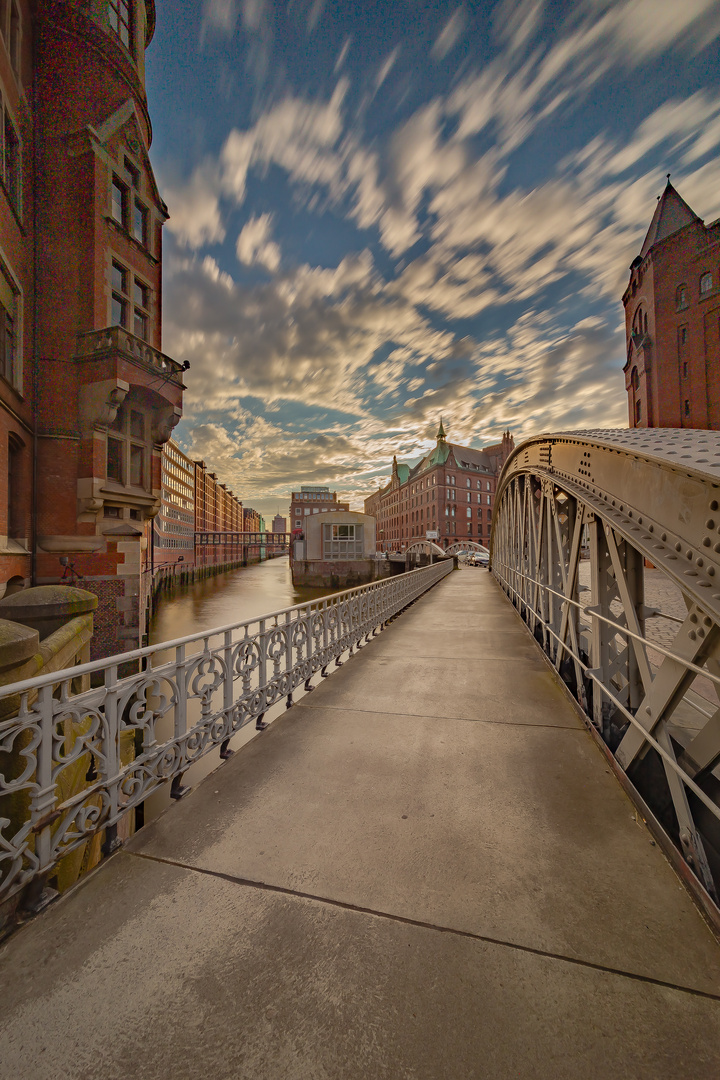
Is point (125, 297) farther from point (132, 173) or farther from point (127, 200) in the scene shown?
point (132, 173)

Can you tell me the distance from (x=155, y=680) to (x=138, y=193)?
18.4 m

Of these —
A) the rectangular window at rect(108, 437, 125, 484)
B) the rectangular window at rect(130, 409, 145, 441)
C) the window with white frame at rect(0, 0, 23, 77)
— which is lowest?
the rectangular window at rect(108, 437, 125, 484)

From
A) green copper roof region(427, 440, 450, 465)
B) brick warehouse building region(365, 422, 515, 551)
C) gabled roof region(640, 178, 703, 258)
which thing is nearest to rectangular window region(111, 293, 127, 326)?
gabled roof region(640, 178, 703, 258)

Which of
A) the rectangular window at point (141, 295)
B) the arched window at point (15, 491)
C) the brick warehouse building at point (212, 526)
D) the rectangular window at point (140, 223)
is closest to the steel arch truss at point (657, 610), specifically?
the arched window at point (15, 491)

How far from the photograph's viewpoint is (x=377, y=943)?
5.92 feet

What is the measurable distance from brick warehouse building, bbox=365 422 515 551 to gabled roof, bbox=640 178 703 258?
131 feet

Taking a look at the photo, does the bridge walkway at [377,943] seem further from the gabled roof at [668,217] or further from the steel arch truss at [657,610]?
the gabled roof at [668,217]

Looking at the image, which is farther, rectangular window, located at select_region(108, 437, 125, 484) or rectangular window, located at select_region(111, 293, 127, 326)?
rectangular window, located at select_region(111, 293, 127, 326)

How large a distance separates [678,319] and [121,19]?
33.1m

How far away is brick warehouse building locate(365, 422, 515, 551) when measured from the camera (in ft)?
235

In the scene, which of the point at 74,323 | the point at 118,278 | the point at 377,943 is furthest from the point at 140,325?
the point at 377,943

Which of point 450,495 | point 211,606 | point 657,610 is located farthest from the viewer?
point 450,495

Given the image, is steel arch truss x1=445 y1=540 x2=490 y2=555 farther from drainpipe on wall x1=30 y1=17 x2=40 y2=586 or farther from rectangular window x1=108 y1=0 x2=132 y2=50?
rectangular window x1=108 y1=0 x2=132 y2=50

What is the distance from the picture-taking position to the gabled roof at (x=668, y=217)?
28.1 meters
